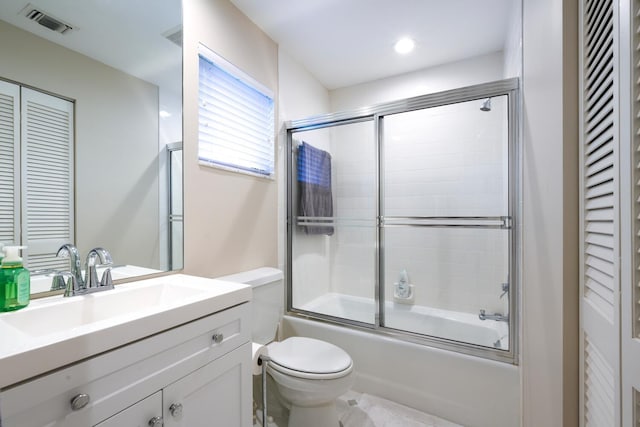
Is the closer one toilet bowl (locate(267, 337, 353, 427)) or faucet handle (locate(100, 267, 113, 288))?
faucet handle (locate(100, 267, 113, 288))

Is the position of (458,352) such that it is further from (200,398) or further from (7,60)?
(7,60)

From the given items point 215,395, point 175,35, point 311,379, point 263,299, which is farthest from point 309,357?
point 175,35

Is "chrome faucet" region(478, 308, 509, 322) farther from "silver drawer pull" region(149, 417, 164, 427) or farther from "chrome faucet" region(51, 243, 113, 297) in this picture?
"chrome faucet" region(51, 243, 113, 297)

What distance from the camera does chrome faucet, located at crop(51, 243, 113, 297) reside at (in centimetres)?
96

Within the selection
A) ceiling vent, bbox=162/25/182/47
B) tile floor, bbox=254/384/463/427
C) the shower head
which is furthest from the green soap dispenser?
the shower head

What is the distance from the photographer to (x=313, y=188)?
88.0 inches

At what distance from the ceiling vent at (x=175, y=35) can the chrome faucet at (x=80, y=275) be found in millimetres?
1022

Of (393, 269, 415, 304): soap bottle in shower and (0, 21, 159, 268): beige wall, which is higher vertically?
(0, 21, 159, 268): beige wall

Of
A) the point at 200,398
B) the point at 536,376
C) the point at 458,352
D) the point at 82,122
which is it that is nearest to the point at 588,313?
the point at 536,376

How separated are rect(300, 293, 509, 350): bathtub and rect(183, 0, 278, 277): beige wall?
0.70m

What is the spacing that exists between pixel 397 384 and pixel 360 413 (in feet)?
0.91

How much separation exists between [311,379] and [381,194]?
121 cm

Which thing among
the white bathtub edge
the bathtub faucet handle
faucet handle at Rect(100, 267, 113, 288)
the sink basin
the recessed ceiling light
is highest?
the recessed ceiling light

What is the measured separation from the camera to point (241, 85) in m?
1.76
